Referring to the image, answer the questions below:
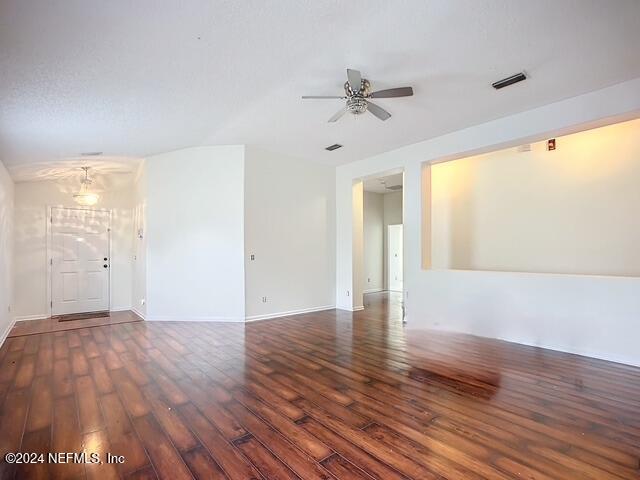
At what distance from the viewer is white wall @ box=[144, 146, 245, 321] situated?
562 centimetres

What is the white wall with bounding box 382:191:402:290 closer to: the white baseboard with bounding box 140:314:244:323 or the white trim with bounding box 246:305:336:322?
the white trim with bounding box 246:305:336:322

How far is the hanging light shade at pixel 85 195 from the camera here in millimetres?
6168

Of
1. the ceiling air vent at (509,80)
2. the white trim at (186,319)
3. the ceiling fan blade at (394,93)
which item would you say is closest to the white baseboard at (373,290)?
the white trim at (186,319)

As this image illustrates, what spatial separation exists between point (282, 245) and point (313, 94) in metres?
3.03

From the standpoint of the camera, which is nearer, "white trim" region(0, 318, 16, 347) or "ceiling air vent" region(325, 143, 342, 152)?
"white trim" region(0, 318, 16, 347)

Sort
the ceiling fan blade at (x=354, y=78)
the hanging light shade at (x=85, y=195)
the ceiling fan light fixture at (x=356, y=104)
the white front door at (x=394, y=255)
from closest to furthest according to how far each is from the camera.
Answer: the ceiling fan blade at (x=354, y=78) → the ceiling fan light fixture at (x=356, y=104) → the hanging light shade at (x=85, y=195) → the white front door at (x=394, y=255)

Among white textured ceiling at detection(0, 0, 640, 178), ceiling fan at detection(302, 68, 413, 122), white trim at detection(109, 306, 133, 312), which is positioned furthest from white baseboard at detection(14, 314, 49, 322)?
ceiling fan at detection(302, 68, 413, 122)

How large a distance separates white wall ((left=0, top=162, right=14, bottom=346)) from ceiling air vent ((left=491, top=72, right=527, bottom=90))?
21.2 feet

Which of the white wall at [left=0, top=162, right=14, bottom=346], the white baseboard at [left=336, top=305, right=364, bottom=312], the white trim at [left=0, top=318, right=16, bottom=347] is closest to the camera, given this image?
the white trim at [left=0, top=318, right=16, bottom=347]

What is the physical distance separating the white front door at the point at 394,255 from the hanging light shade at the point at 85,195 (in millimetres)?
7442

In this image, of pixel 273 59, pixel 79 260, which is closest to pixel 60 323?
pixel 79 260

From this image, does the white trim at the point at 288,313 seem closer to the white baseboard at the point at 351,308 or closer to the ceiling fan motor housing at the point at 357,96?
the white baseboard at the point at 351,308

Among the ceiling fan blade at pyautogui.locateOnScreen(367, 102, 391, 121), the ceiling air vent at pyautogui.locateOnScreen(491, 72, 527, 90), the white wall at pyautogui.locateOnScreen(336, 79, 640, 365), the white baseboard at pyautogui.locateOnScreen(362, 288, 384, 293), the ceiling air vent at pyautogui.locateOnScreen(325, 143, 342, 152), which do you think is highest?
the ceiling air vent at pyautogui.locateOnScreen(491, 72, 527, 90)

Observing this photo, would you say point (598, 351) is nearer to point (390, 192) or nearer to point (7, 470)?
point (7, 470)
